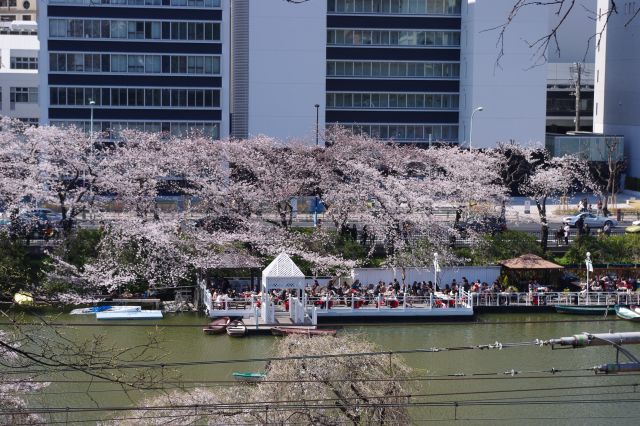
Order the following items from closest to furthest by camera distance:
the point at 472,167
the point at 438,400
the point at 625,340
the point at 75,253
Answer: the point at 625,340 < the point at 438,400 < the point at 75,253 < the point at 472,167

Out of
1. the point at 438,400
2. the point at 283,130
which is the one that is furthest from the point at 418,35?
the point at 438,400

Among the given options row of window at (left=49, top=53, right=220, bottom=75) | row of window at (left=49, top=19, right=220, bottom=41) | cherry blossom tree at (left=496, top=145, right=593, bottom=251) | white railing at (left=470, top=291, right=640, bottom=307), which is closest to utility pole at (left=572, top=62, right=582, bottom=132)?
cherry blossom tree at (left=496, top=145, right=593, bottom=251)

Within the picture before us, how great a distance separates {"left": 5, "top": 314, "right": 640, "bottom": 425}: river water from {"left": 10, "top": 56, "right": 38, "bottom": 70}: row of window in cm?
2788

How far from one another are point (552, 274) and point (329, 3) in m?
18.4

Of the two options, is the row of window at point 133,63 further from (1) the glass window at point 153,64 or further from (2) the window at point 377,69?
(2) the window at point 377,69

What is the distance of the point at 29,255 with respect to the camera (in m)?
26.2

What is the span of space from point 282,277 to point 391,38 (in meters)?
20.4

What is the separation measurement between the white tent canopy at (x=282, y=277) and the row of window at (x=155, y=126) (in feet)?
51.8

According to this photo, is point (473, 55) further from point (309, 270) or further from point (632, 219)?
point (309, 270)

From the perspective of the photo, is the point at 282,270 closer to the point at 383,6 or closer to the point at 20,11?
the point at 383,6

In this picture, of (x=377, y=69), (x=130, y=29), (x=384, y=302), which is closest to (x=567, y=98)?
(x=377, y=69)

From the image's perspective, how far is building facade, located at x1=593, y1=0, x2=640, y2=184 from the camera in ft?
142

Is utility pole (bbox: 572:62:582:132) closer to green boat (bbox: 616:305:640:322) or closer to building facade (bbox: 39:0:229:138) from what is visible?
building facade (bbox: 39:0:229:138)

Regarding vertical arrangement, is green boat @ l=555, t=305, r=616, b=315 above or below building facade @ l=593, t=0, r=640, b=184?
below
